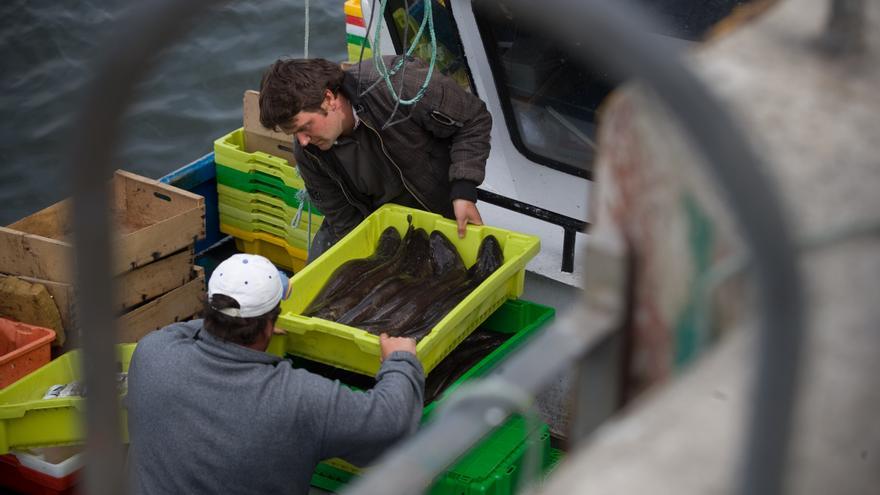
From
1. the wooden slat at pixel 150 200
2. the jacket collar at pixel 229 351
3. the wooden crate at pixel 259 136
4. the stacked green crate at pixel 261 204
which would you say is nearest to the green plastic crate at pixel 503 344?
the jacket collar at pixel 229 351

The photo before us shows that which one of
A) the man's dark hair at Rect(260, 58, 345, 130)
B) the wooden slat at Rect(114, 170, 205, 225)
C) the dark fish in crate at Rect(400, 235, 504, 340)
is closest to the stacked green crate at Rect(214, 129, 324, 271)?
the wooden slat at Rect(114, 170, 205, 225)

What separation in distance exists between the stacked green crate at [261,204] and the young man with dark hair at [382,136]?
1103mm

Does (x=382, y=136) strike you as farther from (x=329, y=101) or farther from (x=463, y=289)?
(x=463, y=289)

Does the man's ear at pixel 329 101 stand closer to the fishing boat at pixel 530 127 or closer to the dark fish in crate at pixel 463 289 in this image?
the fishing boat at pixel 530 127

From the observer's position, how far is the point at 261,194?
254 inches

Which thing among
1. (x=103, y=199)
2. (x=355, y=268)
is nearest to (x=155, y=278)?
(x=355, y=268)

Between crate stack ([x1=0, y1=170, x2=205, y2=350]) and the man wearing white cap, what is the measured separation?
1779 millimetres

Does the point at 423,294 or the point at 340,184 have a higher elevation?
the point at 340,184

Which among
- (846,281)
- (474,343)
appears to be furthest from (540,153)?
(846,281)

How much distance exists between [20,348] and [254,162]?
1694mm

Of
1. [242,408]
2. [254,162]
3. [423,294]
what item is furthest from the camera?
[254,162]

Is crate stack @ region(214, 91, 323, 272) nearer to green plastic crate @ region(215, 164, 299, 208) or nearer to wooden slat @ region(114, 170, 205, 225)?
green plastic crate @ region(215, 164, 299, 208)

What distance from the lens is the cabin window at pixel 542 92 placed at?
203 inches

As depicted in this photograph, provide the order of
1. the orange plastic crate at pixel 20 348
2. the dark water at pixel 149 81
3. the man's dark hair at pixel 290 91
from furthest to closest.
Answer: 1. the dark water at pixel 149 81
2. the orange plastic crate at pixel 20 348
3. the man's dark hair at pixel 290 91
